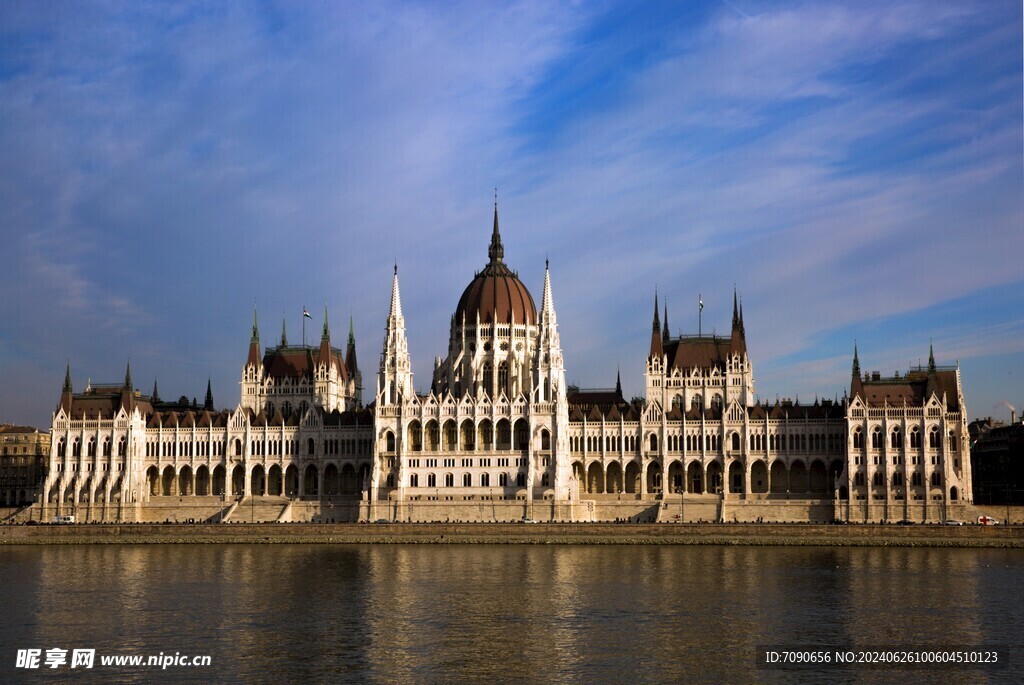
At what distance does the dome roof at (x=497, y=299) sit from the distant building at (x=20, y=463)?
65899mm

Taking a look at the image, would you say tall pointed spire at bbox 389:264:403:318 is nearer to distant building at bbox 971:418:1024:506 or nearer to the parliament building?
the parliament building

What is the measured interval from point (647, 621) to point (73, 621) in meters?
29.0

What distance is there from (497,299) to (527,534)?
39.9 metres

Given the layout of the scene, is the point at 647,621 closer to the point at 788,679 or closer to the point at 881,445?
the point at 788,679

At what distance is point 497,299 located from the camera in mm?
147875

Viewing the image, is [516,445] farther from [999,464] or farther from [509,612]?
[999,464]

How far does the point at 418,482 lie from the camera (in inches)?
5202

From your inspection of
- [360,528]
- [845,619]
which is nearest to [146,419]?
[360,528]

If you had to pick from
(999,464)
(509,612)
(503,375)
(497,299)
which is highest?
(497,299)

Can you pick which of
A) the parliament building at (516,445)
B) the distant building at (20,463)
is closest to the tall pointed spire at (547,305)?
the parliament building at (516,445)

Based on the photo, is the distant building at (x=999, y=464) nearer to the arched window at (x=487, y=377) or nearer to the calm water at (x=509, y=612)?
the calm water at (x=509, y=612)

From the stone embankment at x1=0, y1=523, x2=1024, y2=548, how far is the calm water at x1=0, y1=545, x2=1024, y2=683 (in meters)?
7.29

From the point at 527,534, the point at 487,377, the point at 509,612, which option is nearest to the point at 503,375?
the point at 487,377

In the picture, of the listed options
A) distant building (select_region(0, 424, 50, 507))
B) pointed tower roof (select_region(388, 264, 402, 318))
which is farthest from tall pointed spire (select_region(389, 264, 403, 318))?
distant building (select_region(0, 424, 50, 507))
